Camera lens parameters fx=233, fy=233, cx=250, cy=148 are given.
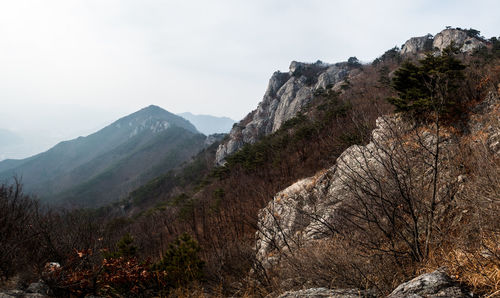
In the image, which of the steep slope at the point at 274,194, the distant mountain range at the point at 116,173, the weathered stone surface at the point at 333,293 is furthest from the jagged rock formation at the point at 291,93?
the distant mountain range at the point at 116,173

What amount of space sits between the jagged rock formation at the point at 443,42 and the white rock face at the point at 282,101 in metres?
17.4

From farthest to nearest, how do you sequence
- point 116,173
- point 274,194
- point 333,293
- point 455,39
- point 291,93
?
point 116,173 < point 291,93 < point 455,39 < point 274,194 < point 333,293

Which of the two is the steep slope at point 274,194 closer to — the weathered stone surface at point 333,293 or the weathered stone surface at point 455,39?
the weathered stone surface at point 333,293

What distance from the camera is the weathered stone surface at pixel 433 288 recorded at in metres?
2.19

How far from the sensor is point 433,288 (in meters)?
2.27

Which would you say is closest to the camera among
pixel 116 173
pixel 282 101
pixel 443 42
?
pixel 443 42

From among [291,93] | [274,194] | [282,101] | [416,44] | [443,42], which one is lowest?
[274,194]

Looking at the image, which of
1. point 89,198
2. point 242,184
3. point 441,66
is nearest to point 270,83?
point 242,184

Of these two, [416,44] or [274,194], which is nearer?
[274,194]

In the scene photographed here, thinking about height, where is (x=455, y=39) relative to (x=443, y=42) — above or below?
below

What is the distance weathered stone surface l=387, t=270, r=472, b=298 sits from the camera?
2.19 m

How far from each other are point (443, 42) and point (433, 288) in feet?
233

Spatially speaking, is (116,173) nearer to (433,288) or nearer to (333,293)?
(333,293)

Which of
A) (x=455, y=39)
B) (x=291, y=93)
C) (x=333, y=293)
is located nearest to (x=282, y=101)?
(x=291, y=93)
